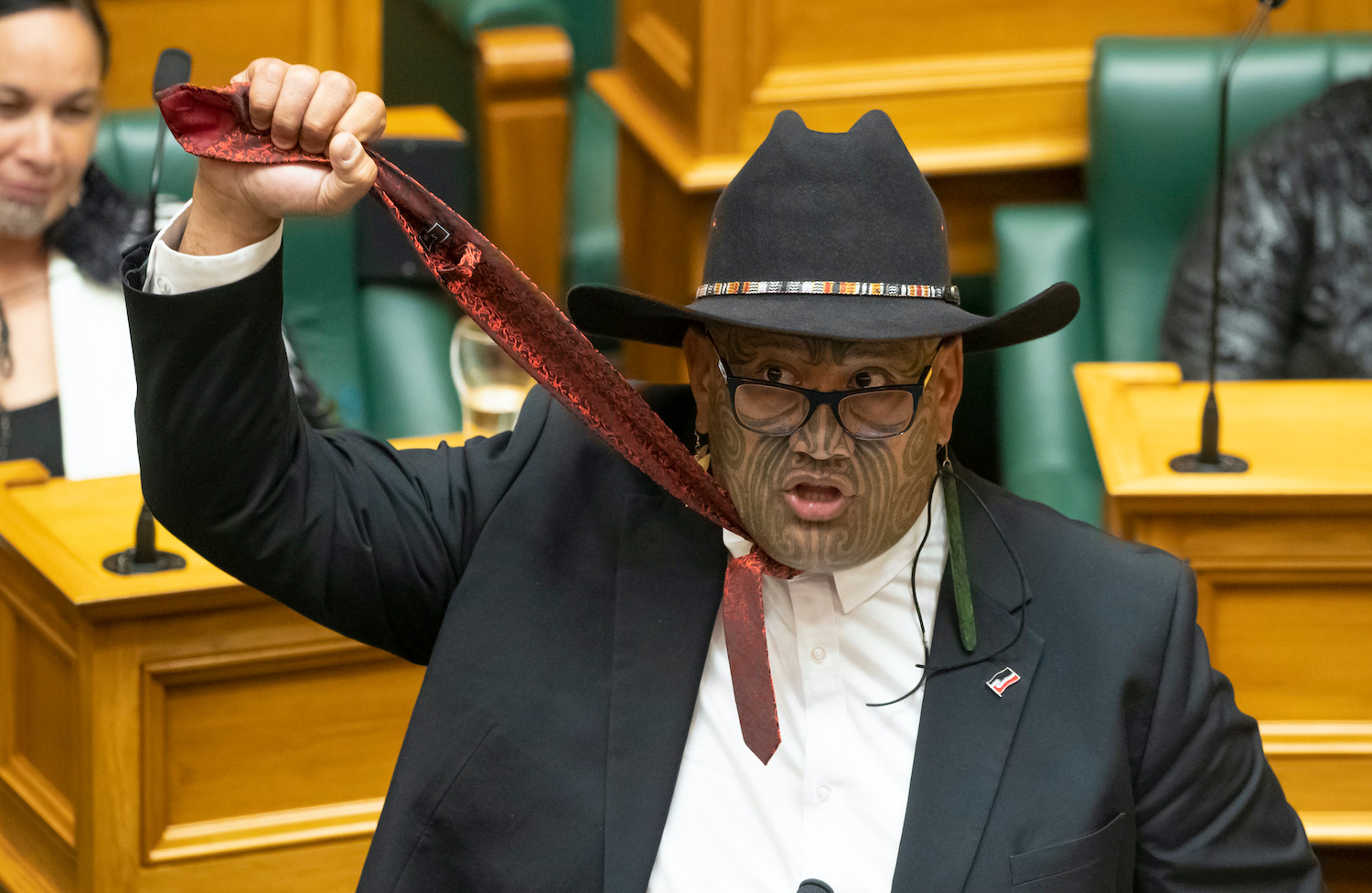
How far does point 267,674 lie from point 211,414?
883 millimetres

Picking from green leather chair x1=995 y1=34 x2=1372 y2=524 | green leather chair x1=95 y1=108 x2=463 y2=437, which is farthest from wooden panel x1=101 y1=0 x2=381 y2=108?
green leather chair x1=995 y1=34 x2=1372 y2=524

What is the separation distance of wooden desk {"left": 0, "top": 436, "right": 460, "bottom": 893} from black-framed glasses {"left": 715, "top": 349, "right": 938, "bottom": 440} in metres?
0.87

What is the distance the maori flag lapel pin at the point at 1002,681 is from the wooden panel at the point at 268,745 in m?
0.96

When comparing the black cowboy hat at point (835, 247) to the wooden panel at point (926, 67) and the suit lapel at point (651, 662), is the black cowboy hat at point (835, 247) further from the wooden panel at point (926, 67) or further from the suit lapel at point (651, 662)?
the wooden panel at point (926, 67)

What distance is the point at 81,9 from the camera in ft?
9.44

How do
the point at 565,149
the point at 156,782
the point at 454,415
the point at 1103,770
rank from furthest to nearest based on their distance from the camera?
the point at 565,149 → the point at 454,415 → the point at 156,782 → the point at 1103,770

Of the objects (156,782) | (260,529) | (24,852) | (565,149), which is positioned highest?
(565,149)

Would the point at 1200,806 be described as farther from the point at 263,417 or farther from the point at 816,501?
the point at 263,417

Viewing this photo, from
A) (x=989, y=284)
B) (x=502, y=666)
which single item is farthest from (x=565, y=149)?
(x=502, y=666)

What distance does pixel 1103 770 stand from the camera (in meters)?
1.41

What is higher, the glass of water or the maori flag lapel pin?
the glass of water

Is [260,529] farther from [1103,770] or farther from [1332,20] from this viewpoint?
[1332,20]

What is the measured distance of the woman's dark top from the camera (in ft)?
9.30

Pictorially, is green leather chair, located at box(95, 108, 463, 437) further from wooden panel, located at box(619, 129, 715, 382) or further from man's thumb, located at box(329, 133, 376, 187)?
man's thumb, located at box(329, 133, 376, 187)
